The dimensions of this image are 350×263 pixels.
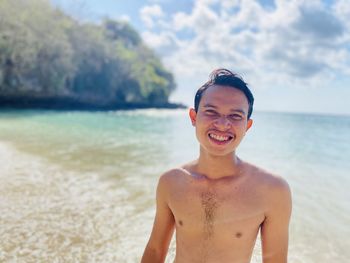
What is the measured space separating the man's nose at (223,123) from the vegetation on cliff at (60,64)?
28.3 m

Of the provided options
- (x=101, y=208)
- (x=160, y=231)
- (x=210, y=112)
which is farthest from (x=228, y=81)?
(x=101, y=208)

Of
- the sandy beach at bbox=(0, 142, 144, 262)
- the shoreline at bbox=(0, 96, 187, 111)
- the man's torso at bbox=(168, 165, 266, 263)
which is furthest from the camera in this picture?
the shoreline at bbox=(0, 96, 187, 111)

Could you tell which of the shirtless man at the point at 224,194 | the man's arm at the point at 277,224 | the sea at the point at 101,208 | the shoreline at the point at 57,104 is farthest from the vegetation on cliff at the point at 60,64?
the man's arm at the point at 277,224

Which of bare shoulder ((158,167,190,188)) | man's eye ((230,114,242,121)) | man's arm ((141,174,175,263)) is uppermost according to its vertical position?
man's eye ((230,114,242,121))

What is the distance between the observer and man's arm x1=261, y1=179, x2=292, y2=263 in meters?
1.70

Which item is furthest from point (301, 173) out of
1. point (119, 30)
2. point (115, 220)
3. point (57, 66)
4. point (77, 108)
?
point (119, 30)

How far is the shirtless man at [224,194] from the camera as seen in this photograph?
5.64ft

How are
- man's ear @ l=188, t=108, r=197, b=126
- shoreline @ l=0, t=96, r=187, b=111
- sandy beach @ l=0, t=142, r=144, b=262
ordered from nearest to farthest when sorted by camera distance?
man's ear @ l=188, t=108, r=197, b=126, sandy beach @ l=0, t=142, r=144, b=262, shoreline @ l=0, t=96, r=187, b=111

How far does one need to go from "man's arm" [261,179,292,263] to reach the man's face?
0.33m

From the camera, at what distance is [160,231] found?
201cm

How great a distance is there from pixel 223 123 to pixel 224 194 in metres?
0.42

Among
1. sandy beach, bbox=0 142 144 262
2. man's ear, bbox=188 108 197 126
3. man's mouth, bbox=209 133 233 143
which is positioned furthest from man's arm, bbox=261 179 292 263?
sandy beach, bbox=0 142 144 262

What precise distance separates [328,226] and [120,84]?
157ft

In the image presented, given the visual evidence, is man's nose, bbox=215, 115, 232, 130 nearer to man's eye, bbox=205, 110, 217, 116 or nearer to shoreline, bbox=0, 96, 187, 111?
man's eye, bbox=205, 110, 217, 116
